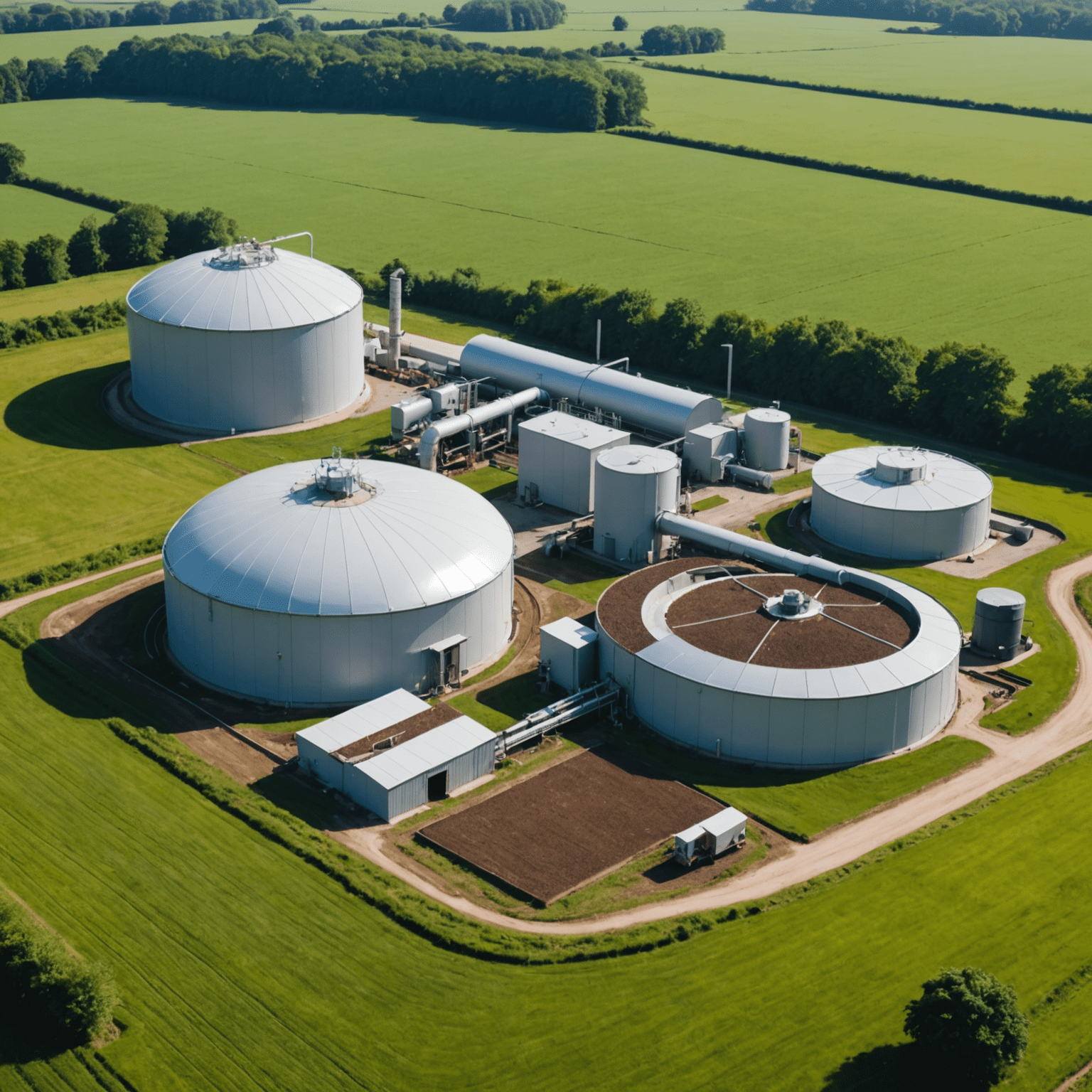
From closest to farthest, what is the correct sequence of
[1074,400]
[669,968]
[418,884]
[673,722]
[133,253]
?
1. [669,968]
2. [418,884]
3. [673,722]
4. [1074,400]
5. [133,253]

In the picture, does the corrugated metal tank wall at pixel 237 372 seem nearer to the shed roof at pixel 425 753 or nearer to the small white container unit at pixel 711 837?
the shed roof at pixel 425 753

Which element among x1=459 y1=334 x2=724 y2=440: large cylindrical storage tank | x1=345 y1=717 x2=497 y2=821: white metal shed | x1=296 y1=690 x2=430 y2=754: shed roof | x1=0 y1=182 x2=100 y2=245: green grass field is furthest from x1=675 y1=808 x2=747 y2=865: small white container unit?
x1=0 y1=182 x2=100 y2=245: green grass field

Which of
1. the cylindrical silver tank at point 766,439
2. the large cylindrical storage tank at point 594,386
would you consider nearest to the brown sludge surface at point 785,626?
the cylindrical silver tank at point 766,439

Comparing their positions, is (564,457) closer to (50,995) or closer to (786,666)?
(786,666)

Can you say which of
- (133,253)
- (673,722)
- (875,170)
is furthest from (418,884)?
(875,170)

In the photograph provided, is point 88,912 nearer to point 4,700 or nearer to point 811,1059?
point 4,700
